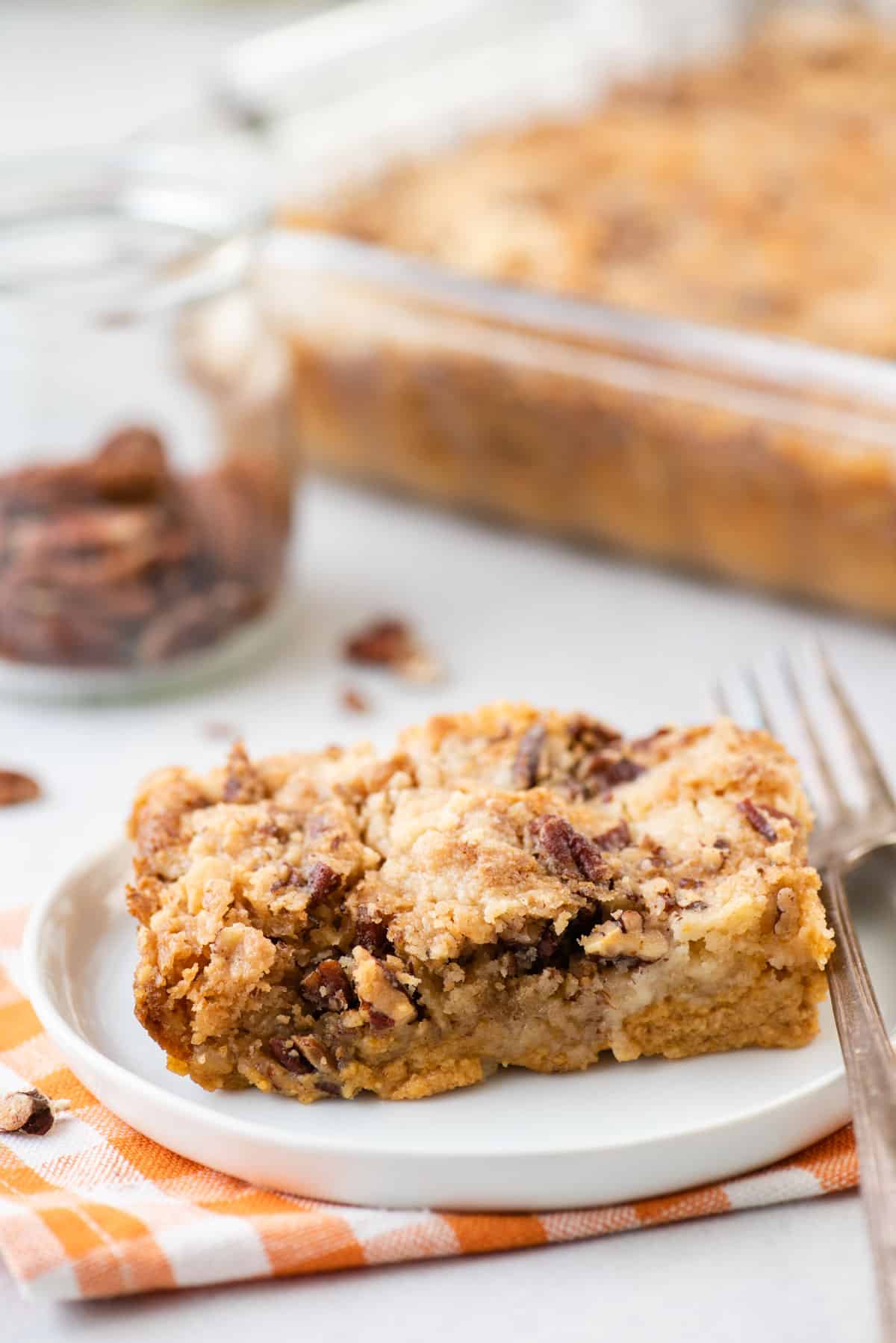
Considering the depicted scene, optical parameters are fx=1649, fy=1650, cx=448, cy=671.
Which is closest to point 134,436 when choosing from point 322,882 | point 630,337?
point 630,337

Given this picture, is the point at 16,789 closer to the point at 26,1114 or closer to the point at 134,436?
the point at 134,436

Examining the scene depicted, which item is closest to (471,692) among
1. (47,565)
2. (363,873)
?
(47,565)

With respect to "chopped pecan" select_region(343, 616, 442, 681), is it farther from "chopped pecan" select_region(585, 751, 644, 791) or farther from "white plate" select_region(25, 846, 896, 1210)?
"white plate" select_region(25, 846, 896, 1210)

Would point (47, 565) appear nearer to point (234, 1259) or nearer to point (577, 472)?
point (577, 472)

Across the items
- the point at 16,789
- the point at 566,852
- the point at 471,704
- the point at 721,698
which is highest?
the point at 566,852

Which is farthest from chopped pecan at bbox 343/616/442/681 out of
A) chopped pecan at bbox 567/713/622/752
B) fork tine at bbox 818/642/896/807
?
chopped pecan at bbox 567/713/622/752

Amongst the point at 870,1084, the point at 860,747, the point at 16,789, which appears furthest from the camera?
the point at 16,789

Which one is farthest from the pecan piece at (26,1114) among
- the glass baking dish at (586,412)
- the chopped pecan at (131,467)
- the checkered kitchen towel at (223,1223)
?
the glass baking dish at (586,412)
